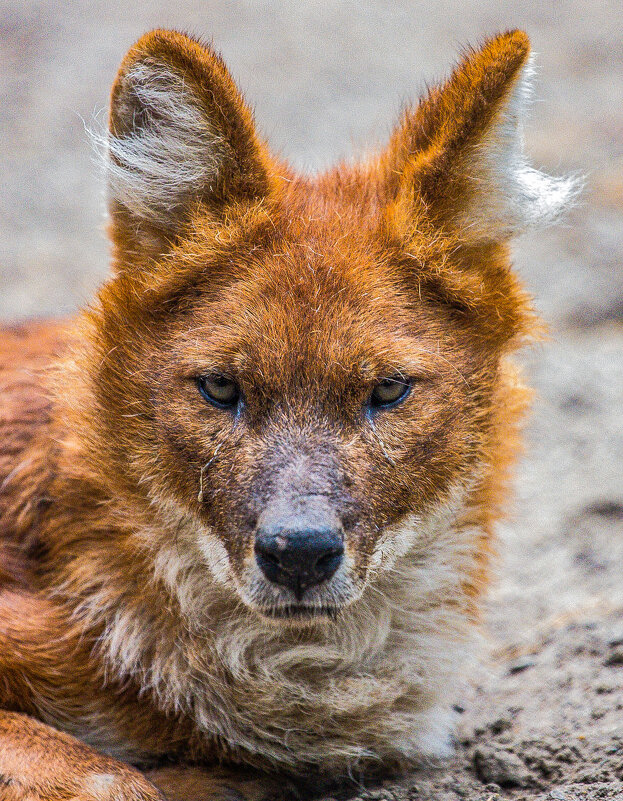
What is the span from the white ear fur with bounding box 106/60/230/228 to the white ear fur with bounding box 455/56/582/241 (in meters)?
1.12

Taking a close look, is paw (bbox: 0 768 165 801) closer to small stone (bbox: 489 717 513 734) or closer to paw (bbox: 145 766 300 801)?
paw (bbox: 145 766 300 801)

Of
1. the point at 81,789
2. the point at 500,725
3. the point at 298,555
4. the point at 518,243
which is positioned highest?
the point at 518,243

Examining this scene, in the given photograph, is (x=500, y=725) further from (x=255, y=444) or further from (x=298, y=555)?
(x=255, y=444)

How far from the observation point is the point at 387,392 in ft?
14.5

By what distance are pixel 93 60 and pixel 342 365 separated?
35.7ft

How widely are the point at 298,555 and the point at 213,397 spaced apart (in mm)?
818

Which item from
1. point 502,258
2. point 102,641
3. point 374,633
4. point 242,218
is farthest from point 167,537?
point 502,258

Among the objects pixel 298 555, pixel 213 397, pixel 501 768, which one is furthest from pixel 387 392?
pixel 501 768

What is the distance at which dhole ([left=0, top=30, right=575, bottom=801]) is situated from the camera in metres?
4.30

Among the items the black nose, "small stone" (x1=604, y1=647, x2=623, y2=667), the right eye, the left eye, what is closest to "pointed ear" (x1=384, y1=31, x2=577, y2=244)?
the left eye

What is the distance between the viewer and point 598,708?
17.1 feet

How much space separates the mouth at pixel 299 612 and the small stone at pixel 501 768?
4.01 ft

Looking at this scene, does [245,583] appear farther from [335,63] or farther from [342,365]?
[335,63]

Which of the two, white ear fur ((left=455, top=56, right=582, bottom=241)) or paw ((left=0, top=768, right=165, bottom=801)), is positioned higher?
white ear fur ((left=455, top=56, right=582, bottom=241))
